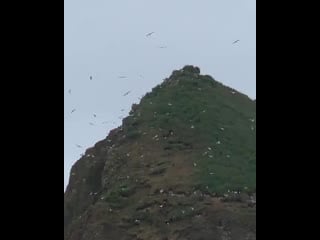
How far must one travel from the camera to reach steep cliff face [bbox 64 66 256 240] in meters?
8.96

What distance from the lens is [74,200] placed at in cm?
1148

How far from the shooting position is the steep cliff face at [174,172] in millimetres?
8961

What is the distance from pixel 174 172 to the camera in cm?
1032
